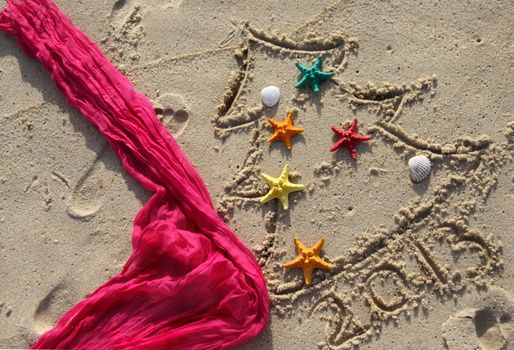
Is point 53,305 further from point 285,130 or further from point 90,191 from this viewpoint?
point 285,130

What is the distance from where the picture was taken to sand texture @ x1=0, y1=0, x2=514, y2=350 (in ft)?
11.2

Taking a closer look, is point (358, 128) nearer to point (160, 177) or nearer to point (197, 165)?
point (197, 165)

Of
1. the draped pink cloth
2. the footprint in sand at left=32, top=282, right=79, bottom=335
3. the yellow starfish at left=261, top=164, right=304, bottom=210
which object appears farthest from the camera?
the footprint in sand at left=32, top=282, right=79, bottom=335

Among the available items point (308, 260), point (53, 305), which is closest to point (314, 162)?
point (308, 260)

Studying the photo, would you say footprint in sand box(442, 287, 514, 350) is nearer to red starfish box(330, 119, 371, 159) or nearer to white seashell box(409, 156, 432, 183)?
white seashell box(409, 156, 432, 183)

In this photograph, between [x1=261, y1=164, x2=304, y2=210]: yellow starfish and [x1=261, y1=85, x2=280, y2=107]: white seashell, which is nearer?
[x1=261, y1=164, x2=304, y2=210]: yellow starfish

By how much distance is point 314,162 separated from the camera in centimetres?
354

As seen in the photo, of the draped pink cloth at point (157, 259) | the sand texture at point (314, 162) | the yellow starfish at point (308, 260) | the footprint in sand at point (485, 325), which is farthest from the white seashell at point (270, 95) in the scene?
the footprint in sand at point (485, 325)

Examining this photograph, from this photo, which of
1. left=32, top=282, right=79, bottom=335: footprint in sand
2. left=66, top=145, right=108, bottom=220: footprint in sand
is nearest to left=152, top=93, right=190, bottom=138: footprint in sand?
left=66, top=145, right=108, bottom=220: footprint in sand

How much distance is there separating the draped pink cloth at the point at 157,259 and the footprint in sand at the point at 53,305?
0.45ft

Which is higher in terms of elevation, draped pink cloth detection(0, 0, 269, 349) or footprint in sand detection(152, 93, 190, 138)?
footprint in sand detection(152, 93, 190, 138)

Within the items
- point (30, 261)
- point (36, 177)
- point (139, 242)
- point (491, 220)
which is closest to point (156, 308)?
point (139, 242)

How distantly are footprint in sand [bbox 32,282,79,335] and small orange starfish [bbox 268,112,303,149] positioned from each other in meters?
1.85

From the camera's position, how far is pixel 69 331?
3410 millimetres
